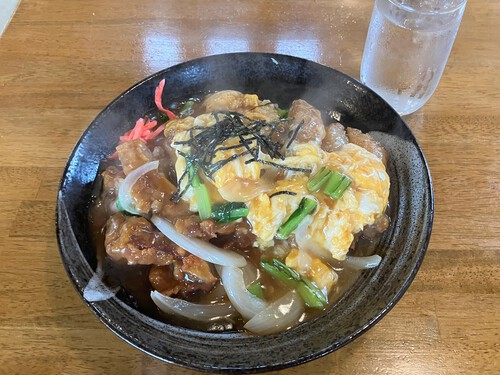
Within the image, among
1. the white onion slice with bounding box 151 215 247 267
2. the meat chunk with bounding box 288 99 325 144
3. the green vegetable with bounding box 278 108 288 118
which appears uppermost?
the meat chunk with bounding box 288 99 325 144

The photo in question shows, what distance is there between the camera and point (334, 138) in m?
1.67

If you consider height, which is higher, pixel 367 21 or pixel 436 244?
pixel 367 21

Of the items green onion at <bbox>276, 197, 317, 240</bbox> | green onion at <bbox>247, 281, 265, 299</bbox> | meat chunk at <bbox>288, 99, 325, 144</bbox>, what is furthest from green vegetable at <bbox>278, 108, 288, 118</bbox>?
green onion at <bbox>247, 281, 265, 299</bbox>

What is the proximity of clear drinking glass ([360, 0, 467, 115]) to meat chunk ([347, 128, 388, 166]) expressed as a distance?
42cm

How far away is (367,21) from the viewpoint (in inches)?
100.0

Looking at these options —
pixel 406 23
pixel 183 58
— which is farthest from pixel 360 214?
pixel 183 58

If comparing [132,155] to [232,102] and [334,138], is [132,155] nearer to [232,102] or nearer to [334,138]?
[232,102]

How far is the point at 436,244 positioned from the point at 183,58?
1.55 metres

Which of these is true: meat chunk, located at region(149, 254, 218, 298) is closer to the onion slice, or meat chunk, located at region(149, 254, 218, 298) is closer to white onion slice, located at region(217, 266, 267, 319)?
white onion slice, located at region(217, 266, 267, 319)

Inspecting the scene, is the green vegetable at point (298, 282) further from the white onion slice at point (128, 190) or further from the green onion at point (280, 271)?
the white onion slice at point (128, 190)

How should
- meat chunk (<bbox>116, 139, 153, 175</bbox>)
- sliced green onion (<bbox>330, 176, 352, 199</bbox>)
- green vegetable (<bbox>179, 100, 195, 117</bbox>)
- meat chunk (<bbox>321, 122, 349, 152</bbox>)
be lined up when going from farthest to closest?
1. green vegetable (<bbox>179, 100, 195, 117</bbox>)
2. meat chunk (<bbox>321, 122, 349, 152</bbox>)
3. meat chunk (<bbox>116, 139, 153, 175</bbox>)
4. sliced green onion (<bbox>330, 176, 352, 199</bbox>)

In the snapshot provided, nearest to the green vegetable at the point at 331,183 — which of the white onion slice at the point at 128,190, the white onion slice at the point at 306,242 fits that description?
the white onion slice at the point at 306,242

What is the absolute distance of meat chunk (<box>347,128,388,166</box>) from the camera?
1.62 m

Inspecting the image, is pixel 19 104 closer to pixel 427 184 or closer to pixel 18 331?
pixel 18 331
